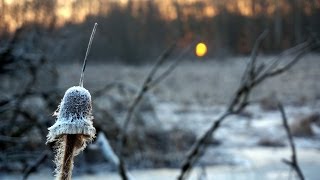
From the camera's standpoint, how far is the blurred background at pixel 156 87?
12.3 ft

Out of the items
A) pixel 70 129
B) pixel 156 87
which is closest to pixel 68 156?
pixel 70 129

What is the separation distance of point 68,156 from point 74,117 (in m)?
0.03

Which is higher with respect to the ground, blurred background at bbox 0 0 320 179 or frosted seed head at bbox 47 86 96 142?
blurred background at bbox 0 0 320 179

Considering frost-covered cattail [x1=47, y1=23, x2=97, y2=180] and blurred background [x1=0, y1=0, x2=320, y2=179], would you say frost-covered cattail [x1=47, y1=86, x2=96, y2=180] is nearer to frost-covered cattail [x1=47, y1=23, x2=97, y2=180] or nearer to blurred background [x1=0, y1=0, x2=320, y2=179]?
frost-covered cattail [x1=47, y1=23, x2=97, y2=180]

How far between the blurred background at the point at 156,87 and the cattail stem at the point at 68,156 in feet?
1.22

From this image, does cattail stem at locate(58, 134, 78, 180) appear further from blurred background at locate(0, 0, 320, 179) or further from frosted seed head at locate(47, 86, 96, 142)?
blurred background at locate(0, 0, 320, 179)

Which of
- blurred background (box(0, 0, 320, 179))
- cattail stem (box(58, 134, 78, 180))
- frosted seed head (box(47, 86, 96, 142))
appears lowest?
cattail stem (box(58, 134, 78, 180))

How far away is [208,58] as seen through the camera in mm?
16781

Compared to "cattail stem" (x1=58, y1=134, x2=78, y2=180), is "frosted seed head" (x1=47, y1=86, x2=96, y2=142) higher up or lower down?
higher up

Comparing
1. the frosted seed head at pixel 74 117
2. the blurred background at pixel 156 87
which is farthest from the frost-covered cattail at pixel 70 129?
the blurred background at pixel 156 87

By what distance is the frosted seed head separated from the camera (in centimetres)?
36

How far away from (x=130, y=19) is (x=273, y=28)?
209 inches

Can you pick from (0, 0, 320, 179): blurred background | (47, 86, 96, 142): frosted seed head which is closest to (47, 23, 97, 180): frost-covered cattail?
(47, 86, 96, 142): frosted seed head

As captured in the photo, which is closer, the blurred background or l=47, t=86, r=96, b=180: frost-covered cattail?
l=47, t=86, r=96, b=180: frost-covered cattail
